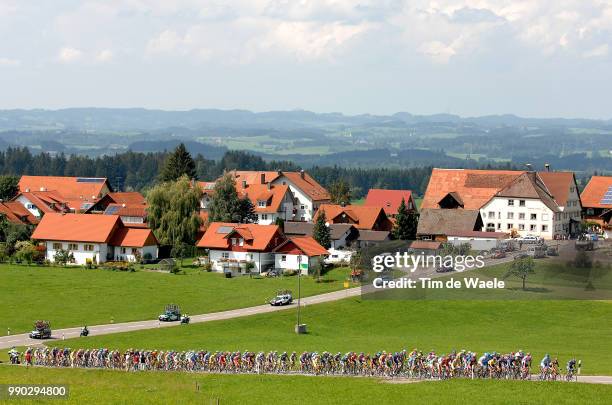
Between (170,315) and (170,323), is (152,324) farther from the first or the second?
(170,315)

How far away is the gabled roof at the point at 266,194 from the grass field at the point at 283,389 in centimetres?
7698

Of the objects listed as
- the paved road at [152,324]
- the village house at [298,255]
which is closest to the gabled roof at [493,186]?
the village house at [298,255]

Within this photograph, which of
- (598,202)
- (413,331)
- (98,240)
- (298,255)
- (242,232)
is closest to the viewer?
(413,331)

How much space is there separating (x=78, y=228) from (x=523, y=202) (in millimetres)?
48182

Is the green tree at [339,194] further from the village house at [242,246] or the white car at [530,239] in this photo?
the village house at [242,246]

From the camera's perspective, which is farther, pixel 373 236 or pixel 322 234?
pixel 373 236

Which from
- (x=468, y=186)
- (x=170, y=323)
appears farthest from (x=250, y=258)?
(x=468, y=186)

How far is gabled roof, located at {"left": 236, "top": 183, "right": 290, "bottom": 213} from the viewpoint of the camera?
13188 cm

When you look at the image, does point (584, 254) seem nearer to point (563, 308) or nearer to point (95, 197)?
point (563, 308)

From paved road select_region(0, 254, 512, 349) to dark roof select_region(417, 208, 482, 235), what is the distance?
2454 cm

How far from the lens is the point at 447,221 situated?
4422 inches

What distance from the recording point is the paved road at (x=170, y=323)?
68062 millimetres

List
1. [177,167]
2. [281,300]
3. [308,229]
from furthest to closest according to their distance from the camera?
1. [177,167]
2. [308,229]
3. [281,300]

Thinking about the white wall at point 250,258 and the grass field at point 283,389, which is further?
the white wall at point 250,258
